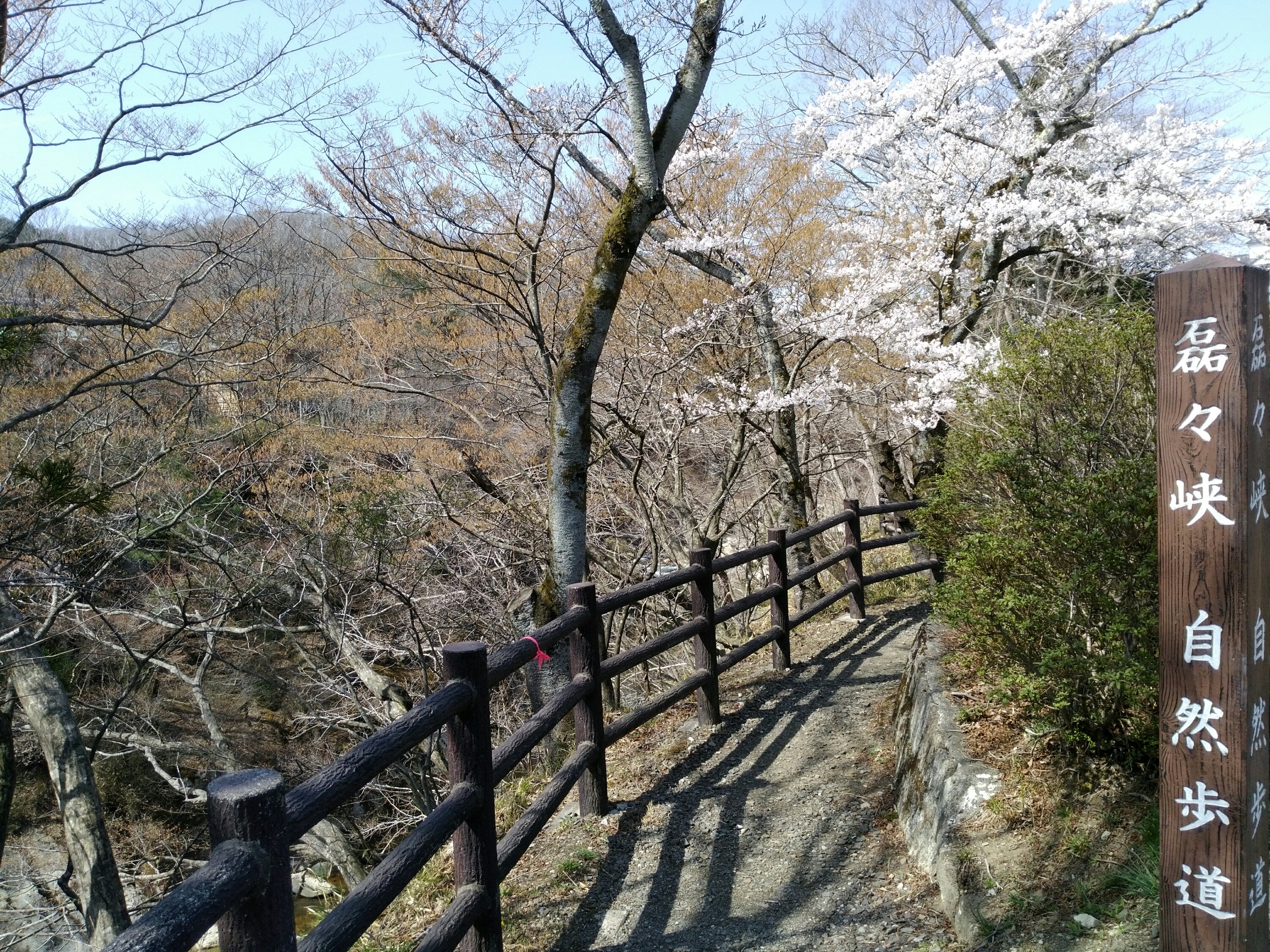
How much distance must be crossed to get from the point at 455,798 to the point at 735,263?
25.5 ft

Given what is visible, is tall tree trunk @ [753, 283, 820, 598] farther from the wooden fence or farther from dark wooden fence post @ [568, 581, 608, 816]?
dark wooden fence post @ [568, 581, 608, 816]

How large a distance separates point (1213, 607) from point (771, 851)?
2597mm

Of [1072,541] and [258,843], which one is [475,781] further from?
[1072,541]

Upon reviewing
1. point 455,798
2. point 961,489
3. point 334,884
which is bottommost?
point 334,884

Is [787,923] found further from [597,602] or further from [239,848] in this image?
[239,848]

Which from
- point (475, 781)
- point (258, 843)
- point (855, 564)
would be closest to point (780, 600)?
point (855, 564)

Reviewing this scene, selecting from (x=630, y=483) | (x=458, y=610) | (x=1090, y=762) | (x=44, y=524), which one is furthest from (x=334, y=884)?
(x=1090, y=762)

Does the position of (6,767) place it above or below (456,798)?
below

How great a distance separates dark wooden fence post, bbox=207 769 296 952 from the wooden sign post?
2188 mm

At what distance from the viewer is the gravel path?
3611 mm

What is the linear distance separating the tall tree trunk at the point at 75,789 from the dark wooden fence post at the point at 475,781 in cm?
657

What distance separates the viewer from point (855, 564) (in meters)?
8.80

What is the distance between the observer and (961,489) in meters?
4.31

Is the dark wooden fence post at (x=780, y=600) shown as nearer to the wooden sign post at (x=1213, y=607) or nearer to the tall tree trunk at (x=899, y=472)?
the tall tree trunk at (x=899, y=472)
